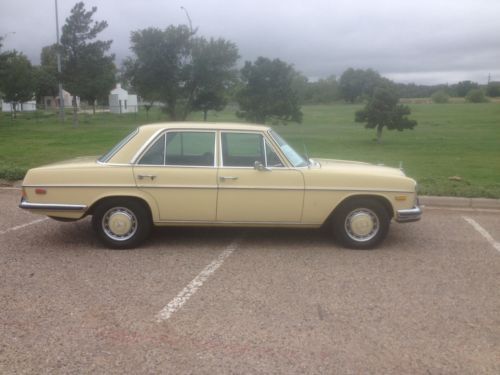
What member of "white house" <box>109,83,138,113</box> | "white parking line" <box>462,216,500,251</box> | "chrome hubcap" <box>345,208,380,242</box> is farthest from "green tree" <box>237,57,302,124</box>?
"white house" <box>109,83,138,113</box>

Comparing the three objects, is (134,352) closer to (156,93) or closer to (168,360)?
(168,360)

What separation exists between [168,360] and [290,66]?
64.2 ft

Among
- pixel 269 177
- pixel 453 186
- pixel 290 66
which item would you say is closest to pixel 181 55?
pixel 290 66

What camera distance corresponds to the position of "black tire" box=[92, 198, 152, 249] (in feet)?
19.7

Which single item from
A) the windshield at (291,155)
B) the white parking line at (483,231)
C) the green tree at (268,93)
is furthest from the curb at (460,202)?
the green tree at (268,93)

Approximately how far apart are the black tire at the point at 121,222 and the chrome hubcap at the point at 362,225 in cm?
230

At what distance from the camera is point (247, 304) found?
4508 millimetres

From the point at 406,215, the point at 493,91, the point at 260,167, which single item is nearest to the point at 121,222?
the point at 260,167

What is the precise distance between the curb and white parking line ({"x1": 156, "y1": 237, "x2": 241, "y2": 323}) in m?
3.97

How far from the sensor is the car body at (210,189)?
5.96 m

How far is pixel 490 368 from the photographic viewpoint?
139 inches

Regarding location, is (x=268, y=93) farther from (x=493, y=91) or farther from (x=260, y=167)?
(x=493, y=91)

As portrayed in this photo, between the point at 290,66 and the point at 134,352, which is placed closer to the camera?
the point at 134,352

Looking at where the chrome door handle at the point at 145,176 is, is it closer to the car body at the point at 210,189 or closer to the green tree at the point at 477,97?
the car body at the point at 210,189
